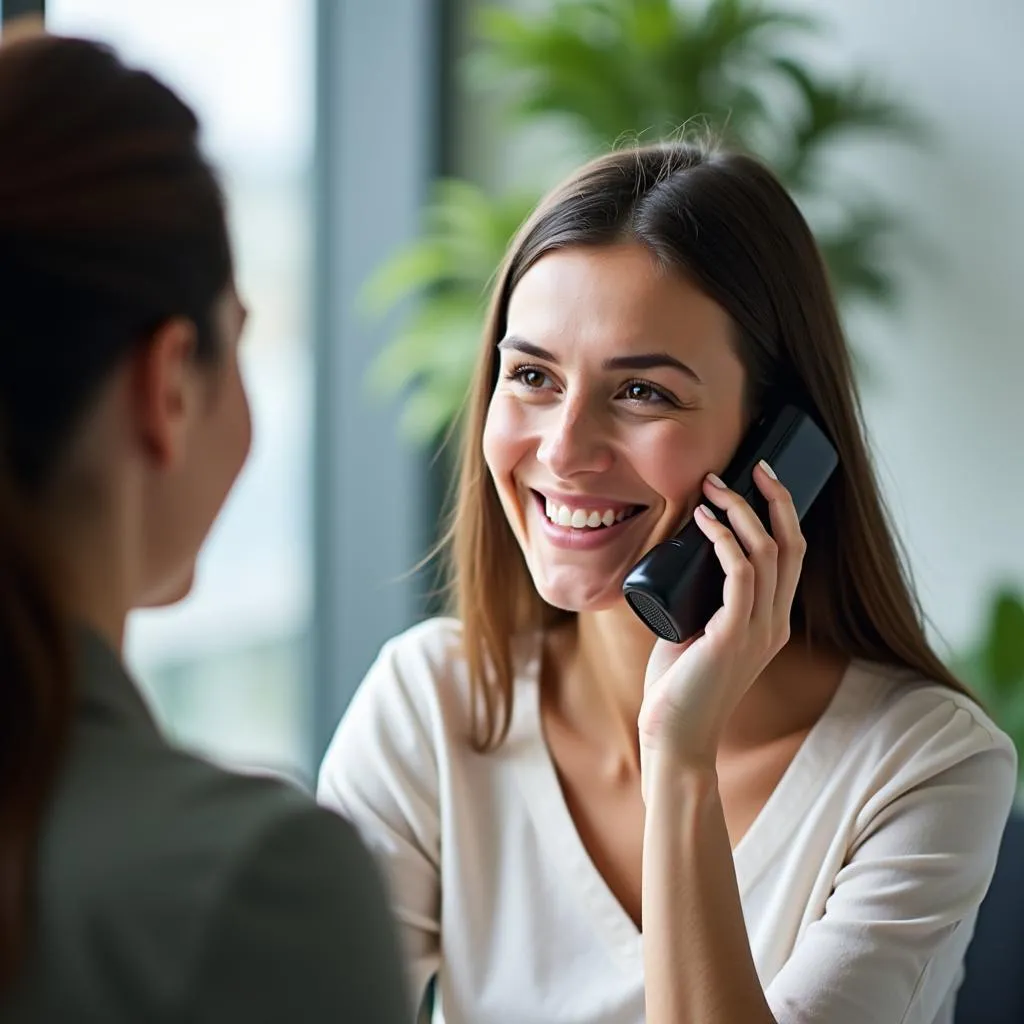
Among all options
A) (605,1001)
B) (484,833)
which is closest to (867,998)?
(605,1001)

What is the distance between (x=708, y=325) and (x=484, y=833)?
0.58 m

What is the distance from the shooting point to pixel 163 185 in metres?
0.74

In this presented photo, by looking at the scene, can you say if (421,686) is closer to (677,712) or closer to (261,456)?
(677,712)

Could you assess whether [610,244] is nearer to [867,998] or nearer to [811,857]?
[811,857]

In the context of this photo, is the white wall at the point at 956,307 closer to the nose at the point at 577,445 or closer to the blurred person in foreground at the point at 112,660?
the nose at the point at 577,445

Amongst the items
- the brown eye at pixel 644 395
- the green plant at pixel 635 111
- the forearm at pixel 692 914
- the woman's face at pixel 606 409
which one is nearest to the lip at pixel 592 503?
the woman's face at pixel 606 409

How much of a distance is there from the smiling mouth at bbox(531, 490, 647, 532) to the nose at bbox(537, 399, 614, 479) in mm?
46

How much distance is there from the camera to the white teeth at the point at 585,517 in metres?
1.42

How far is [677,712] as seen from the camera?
4.28 feet

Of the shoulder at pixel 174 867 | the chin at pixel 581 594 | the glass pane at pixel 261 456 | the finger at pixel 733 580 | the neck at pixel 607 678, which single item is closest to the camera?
the shoulder at pixel 174 867

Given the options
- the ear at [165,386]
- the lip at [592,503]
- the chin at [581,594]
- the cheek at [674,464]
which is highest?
the ear at [165,386]

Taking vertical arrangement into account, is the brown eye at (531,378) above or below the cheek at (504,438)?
above

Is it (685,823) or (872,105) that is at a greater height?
(872,105)

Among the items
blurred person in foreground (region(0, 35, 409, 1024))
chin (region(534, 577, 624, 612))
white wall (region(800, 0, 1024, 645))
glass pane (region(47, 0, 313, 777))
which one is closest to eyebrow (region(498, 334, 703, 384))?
chin (region(534, 577, 624, 612))
